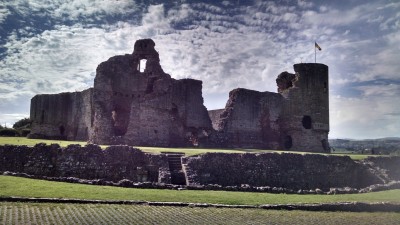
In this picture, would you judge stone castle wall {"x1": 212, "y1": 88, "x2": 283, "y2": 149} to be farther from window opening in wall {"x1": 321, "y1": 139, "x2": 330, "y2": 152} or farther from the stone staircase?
the stone staircase

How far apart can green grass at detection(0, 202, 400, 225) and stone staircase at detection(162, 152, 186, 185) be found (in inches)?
262

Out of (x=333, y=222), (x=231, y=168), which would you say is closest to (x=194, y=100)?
(x=231, y=168)

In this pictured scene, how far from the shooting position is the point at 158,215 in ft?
45.7

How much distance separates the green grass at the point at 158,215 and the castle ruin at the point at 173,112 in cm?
1754

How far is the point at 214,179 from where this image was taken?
76.0ft

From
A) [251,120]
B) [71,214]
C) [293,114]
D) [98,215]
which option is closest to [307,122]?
[293,114]

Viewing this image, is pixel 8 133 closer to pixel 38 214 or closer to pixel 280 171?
pixel 280 171

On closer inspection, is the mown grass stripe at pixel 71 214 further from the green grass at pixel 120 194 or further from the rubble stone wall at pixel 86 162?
the rubble stone wall at pixel 86 162

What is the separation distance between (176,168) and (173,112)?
13845mm

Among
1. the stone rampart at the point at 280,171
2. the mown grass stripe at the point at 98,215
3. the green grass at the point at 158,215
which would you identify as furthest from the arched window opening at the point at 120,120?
the mown grass stripe at the point at 98,215

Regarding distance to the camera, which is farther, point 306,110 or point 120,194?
point 306,110

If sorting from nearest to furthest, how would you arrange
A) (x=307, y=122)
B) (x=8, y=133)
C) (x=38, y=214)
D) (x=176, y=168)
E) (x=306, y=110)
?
(x=38, y=214)
(x=176, y=168)
(x=306, y=110)
(x=307, y=122)
(x=8, y=133)

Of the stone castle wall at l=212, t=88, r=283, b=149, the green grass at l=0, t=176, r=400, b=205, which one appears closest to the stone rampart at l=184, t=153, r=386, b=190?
the green grass at l=0, t=176, r=400, b=205

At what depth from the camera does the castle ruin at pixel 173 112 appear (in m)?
33.8
